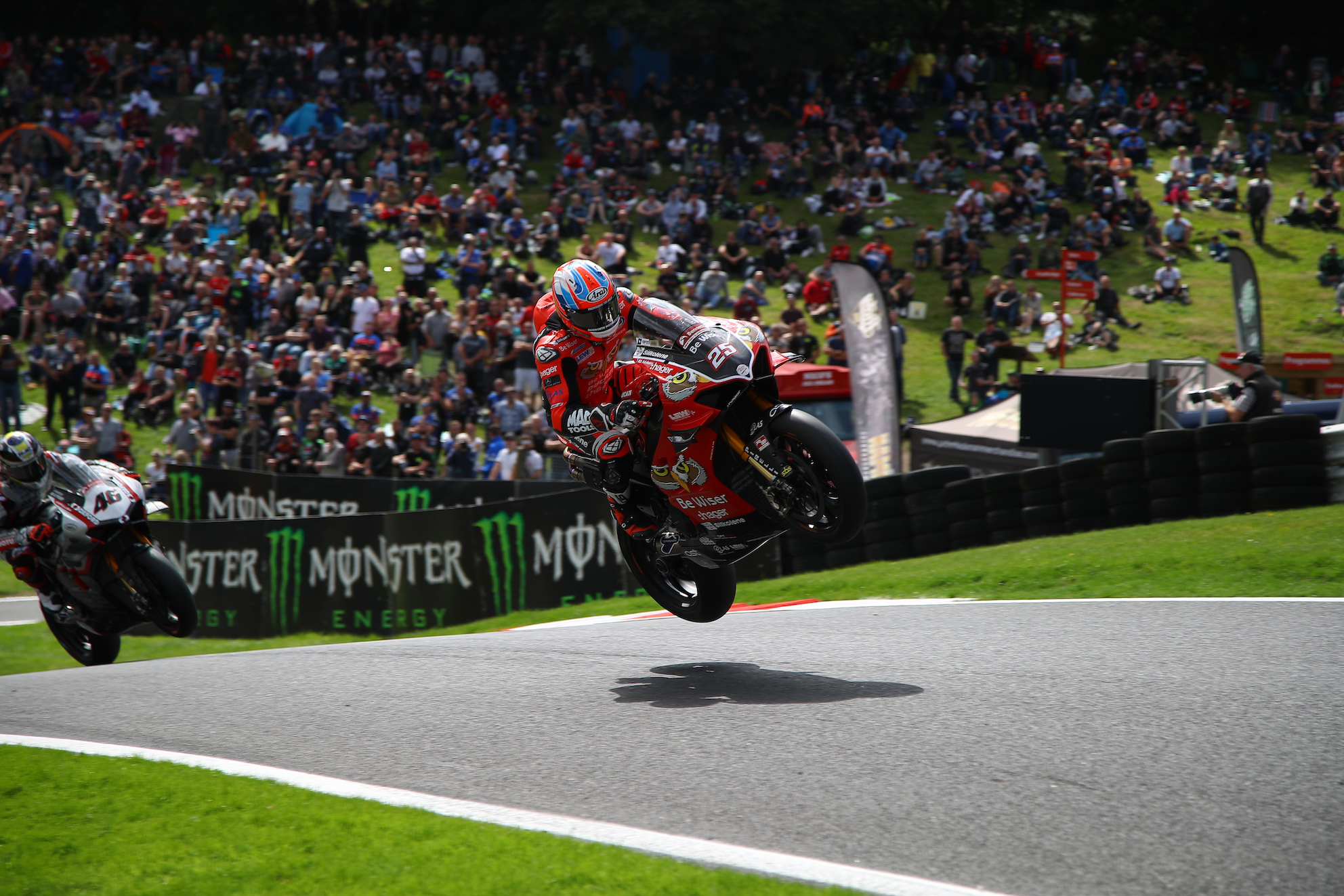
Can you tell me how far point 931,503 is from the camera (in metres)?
11.5

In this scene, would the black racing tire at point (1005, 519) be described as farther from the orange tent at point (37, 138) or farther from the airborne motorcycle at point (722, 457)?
the orange tent at point (37, 138)

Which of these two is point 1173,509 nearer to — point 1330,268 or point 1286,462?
point 1286,462

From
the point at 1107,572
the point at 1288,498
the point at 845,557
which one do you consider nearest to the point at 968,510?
the point at 845,557

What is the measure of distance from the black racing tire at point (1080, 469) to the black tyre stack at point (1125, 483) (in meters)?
0.06

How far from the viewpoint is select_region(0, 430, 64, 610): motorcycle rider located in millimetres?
9625

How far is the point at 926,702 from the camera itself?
5367 mm

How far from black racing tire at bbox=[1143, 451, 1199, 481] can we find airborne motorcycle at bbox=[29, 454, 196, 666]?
8.55 m

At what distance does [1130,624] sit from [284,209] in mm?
21882

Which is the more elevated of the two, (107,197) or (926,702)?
(107,197)

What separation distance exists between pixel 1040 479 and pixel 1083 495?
0.42 metres

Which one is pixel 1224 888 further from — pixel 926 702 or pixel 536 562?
pixel 536 562

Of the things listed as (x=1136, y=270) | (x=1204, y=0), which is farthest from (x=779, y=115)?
(x=1204, y=0)

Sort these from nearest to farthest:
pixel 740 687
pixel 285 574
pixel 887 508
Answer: pixel 740 687
pixel 887 508
pixel 285 574

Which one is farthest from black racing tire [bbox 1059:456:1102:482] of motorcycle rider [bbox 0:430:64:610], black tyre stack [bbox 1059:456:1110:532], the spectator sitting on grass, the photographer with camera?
the spectator sitting on grass
